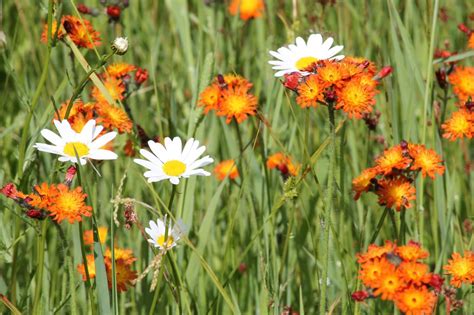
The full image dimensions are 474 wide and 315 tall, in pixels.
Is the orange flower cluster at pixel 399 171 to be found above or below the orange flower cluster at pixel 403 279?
above

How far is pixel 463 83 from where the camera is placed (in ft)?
7.40

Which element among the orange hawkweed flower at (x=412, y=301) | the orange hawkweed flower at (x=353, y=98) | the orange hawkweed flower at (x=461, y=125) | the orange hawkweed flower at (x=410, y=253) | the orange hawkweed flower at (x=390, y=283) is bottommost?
the orange hawkweed flower at (x=412, y=301)

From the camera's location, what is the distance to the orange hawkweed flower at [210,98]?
6.68 feet

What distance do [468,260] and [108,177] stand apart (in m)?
1.53

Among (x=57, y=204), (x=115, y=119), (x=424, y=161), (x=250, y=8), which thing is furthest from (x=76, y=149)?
(x=250, y=8)

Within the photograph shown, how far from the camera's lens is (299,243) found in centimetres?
238

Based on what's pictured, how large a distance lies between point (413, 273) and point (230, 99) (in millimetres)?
763

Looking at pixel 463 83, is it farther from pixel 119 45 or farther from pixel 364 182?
pixel 119 45

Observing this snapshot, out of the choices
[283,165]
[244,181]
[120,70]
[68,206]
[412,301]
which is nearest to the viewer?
[412,301]

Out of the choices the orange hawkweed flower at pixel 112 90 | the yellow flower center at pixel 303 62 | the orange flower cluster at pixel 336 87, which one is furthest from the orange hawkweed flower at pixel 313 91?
the orange hawkweed flower at pixel 112 90

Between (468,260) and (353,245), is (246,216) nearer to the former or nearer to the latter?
(353,245)

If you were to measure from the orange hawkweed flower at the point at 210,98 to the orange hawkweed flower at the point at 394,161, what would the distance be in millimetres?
497

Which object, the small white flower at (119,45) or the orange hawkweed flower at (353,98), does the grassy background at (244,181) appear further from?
the small white flower at (119,45)

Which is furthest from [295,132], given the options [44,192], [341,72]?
[44,192]
